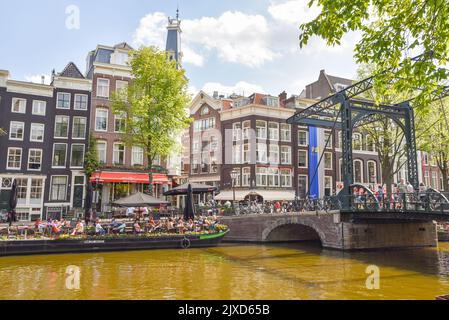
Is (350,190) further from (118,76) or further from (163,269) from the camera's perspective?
(118,76)

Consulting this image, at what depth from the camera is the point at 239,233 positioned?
24.8 meters

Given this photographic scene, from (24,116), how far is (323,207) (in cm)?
2501

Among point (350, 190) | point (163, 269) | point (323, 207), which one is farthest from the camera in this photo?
point (323, 207)

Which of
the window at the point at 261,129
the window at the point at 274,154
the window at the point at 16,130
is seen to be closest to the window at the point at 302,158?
the window at the point at 274,154

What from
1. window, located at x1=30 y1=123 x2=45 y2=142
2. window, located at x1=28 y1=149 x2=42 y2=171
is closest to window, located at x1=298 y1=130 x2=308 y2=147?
window, located at x1=30 y1=123 x2=45 y2=142

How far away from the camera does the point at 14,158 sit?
1110 inches

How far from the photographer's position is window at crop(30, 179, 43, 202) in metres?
28.2

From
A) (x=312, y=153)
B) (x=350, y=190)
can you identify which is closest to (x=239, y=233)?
(x=350, y=190)

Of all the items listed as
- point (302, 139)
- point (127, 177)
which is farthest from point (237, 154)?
point (127, 177)

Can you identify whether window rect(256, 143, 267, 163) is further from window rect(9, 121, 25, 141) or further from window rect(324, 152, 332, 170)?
window rect(9, 121, 25, 141)

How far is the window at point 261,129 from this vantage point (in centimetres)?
3708

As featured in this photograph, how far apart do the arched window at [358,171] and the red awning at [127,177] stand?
22.3 m

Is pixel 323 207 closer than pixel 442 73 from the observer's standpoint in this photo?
No

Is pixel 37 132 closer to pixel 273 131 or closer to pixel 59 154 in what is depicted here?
pixel 59 154
